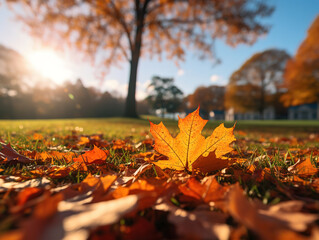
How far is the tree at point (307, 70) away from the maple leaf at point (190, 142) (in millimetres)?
20741

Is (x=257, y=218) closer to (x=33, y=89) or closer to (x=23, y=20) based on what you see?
(x=23, y=20)

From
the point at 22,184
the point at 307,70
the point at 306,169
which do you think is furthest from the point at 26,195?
the point at 307,70

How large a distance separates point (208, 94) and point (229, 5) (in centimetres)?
4064

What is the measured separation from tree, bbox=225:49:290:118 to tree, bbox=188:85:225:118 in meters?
19.6

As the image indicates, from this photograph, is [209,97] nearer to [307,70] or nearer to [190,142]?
[307,70]

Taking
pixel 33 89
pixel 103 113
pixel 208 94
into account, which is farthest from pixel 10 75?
pixel 208 94

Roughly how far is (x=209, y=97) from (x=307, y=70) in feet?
112

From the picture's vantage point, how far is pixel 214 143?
844 mm

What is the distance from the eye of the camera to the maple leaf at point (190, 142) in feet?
2.52

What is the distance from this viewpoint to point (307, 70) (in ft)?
54.0

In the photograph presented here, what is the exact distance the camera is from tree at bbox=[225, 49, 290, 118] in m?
26.4

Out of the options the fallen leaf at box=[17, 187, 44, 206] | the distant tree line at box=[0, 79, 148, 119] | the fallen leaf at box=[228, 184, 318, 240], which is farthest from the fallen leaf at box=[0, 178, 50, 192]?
the distant tree line at box=[0, 79, 148, 119]

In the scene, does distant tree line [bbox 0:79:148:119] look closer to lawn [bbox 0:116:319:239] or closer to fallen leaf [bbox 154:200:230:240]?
lawn [bbox 0:116:319:239]

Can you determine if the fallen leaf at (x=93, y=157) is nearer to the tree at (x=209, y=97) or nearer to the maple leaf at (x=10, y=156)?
the maple leaf at (x=10, y=156)
